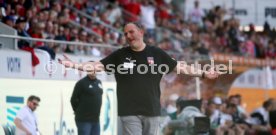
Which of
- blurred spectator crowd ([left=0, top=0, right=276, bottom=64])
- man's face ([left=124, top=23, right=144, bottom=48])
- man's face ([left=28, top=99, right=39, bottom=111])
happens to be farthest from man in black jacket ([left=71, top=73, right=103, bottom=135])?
man's face ([left=124, top=23, right=144, bottom=48])

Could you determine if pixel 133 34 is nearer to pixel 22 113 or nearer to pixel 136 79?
pixel 136 79

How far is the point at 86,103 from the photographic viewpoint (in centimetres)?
1567

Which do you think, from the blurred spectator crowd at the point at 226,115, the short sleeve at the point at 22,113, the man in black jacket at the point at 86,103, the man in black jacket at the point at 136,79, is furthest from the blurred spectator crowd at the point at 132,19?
the man in black jacket at the point at 136,79

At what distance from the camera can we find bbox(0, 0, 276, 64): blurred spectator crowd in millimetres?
17391

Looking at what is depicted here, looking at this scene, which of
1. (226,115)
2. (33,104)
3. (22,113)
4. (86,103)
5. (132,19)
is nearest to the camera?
(22,113)

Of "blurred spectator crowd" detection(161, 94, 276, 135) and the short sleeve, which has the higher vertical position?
the short sleeve

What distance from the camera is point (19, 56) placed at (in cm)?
1513

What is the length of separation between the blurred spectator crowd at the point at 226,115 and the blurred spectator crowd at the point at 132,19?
1788 millimetres

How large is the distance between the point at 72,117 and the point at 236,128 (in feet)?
18.0

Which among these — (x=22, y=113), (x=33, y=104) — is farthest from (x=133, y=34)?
(x=33, y=104)

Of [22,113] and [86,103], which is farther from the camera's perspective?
[86,103]

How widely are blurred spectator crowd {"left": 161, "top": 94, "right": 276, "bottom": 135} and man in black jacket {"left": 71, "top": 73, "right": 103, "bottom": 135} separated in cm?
294

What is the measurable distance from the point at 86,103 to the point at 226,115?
6036mm

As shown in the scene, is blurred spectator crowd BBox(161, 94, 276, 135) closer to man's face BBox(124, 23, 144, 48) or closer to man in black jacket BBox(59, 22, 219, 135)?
man in black jacket BBox(59, 22, 219, 135)
